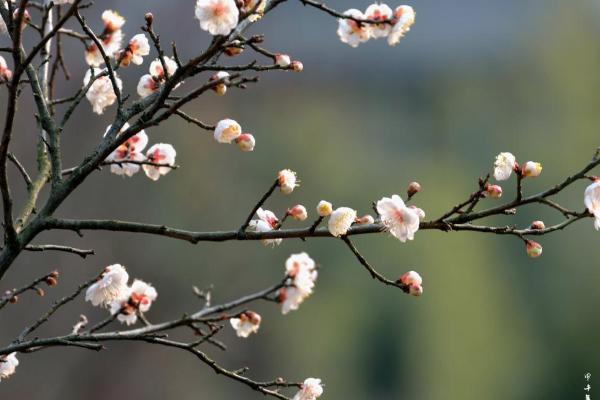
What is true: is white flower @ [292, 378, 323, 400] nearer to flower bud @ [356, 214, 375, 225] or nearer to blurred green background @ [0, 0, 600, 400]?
flower bud @ [356, 214, 375, 225]

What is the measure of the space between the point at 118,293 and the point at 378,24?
0.68 meters

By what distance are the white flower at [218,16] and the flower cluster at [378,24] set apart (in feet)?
0.86

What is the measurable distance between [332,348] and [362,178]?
3.55m

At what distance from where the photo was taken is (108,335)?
1.14 metres

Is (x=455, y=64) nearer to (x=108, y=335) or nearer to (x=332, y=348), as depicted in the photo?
(x=332, y=348)

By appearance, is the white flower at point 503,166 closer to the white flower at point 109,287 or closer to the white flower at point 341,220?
the white flower at point 341,220

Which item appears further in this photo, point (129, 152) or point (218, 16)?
point (129, 152)

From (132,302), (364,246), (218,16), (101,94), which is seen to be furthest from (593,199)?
(364,246)

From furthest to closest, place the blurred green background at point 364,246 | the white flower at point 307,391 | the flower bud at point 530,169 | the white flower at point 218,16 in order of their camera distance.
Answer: the blurred green background at point 364,246 < the white flower at point 307,391 < the flower bud at point 530,169 < the white flower at point 218,16

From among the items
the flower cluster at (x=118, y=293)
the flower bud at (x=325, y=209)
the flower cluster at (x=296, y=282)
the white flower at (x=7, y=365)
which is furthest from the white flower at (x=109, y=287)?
the flower bud at (x=325, y=209)

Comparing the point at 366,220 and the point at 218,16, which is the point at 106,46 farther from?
the point at 366,220

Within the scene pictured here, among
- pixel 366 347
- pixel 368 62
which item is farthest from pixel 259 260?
pixel 368 62

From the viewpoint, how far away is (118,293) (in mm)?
1390

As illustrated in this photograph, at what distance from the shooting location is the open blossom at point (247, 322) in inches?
52.3
